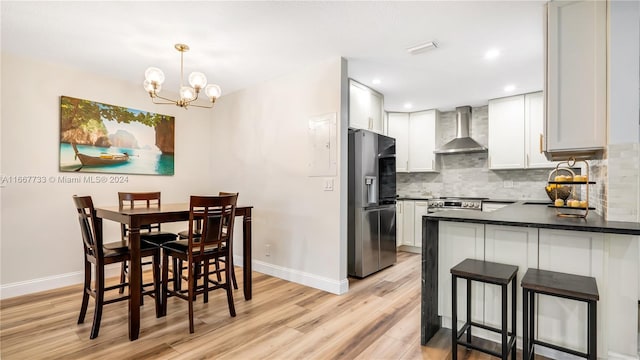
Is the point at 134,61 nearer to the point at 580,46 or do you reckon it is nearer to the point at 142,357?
the point at 142,357

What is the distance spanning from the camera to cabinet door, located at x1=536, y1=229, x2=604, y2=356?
A: 5.87 ft

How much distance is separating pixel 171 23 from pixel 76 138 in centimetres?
200

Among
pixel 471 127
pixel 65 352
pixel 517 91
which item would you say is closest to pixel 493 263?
pixel 65 352

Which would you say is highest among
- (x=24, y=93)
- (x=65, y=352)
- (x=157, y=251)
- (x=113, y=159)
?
(x=24, y=93)

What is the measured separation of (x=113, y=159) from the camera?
12.3 feet

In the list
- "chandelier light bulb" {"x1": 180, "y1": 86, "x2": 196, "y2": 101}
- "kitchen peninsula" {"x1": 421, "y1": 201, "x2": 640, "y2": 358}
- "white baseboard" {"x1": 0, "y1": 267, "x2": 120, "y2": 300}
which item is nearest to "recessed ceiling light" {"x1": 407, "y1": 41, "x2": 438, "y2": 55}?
"kitchen peninsula" {"x1": 421, "y1": 201, "x2": 640, "y2": 358}

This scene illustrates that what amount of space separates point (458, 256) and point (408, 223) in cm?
286

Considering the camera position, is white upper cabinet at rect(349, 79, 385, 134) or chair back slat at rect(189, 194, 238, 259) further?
white upper cabinet at rect(349, 79, 385, 134)

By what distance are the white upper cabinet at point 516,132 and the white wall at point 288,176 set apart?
2.75 m

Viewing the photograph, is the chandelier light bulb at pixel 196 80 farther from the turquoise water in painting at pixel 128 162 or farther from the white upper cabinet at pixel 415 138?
the white upper cabinet at pixel 415 138

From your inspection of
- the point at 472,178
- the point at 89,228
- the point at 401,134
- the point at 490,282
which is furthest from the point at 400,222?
the point at 89,228

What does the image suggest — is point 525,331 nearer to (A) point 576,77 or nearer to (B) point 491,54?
(A) point 576,77

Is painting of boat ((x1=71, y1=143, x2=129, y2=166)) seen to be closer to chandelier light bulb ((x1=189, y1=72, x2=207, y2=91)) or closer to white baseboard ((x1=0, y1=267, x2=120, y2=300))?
white baseboard ((x1=0, y1=267, x2=120, y2=300))

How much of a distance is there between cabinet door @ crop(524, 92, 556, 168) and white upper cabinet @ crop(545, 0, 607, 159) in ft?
7.92
